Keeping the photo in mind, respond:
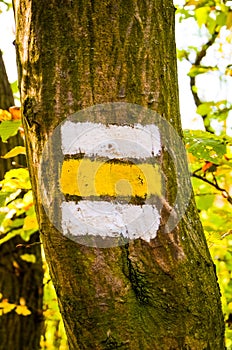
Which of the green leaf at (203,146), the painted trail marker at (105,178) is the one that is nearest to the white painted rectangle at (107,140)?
the painted trail marker at (105,178)

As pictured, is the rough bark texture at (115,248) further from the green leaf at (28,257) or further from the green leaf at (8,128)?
the green leaf at (28,257)

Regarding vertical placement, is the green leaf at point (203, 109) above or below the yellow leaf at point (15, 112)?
above

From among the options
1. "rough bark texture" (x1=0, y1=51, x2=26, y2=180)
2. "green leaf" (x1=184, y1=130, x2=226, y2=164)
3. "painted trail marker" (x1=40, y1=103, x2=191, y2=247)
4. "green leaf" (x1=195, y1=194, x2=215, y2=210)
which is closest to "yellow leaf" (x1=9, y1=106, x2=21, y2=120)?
"green leaf" (x1=184, y1=130, x2=226, y2=164)

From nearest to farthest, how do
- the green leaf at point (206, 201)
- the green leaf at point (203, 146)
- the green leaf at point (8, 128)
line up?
the green leaf at point (203, 146), the green leaf at point (8, 128), the green leaf at point (206, 201)

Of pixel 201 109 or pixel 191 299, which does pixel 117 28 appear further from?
pixel 201 109

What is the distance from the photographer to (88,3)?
86cm

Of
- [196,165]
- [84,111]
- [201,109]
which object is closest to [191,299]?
[84,111]

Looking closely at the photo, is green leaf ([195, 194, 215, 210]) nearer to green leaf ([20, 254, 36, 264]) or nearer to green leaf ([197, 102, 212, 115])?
green leaf ([197, 102, 212, 115])

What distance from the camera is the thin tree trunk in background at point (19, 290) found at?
9.49 feet

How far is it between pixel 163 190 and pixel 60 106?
227mm

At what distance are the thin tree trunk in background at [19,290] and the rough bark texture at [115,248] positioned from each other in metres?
2.14

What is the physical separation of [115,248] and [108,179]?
115mm

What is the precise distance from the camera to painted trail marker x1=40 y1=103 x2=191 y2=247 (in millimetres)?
821

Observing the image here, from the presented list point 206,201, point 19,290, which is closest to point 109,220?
point 206,201
